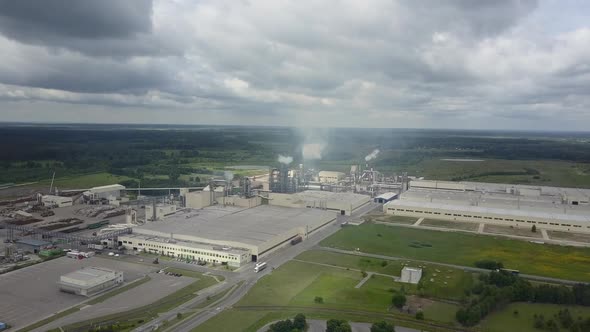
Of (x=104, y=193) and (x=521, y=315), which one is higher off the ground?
(x=104, y=193)

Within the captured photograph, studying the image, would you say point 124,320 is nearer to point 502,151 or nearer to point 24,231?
point 24,231

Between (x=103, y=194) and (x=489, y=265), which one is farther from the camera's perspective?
(x=103, y=194)

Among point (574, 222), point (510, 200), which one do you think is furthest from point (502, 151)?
point (574, 222)

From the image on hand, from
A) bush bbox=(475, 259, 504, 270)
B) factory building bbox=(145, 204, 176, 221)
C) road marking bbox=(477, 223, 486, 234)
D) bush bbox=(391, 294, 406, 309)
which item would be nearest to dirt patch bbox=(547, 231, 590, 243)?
road marking bbox=(477, 223, 486, 234)

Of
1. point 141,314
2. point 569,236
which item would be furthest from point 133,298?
point 569,236

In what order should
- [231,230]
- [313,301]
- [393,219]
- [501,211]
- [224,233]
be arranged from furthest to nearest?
[393,219] → [501,211] → [231,230] → [224,233] → [313,301]

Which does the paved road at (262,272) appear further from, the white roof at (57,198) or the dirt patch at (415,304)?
the white roof at (57,198)

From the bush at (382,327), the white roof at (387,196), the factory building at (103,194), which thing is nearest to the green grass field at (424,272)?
the bush at (382,327)

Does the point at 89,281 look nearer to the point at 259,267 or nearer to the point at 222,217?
the point at 259,267

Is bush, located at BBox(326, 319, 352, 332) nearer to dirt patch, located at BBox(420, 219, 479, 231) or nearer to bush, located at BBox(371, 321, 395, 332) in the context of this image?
bush, located at BBox(371, 321, 395, 332)
